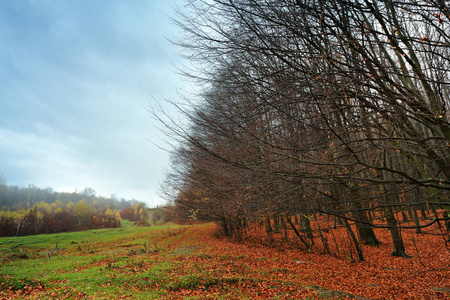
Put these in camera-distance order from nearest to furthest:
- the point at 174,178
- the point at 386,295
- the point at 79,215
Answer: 1. the point at 386,295
2. the point at 174,178
3. the point at 79,215

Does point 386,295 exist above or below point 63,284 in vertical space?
below

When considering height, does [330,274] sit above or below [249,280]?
below

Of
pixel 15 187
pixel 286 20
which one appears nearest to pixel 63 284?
pixel 286 20

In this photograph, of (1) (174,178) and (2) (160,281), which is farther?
(1) (174,178)

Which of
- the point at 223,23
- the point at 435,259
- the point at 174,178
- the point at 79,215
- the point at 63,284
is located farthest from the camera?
the point at 79,215

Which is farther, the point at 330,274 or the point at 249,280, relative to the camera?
the point at 330,274

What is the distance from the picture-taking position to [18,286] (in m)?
7.96

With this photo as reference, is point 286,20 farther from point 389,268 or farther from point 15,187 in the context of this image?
point 15,187

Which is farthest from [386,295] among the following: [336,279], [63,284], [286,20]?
[63,284]

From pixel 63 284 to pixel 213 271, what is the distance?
531 centimetres

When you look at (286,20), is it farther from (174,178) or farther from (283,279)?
(174,178)

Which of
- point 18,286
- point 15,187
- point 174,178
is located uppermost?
point 15,187

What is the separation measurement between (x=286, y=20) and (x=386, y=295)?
811 cm

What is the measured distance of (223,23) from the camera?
3842 millimetres
